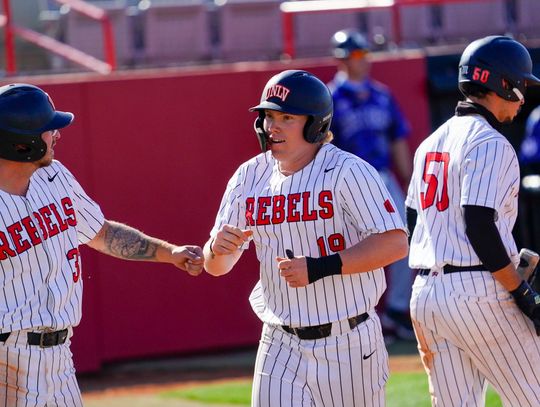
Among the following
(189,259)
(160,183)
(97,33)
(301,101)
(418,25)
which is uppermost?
(301,101)

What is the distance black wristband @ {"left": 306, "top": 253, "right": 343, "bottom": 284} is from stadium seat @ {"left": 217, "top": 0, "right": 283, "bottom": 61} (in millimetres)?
7713

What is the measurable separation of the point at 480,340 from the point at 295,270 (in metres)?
0.89

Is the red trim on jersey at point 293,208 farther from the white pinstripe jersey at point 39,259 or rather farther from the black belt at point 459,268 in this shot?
the white pinstripe jersey at point 39,259

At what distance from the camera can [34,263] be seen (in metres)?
4.46

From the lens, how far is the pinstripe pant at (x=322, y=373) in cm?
461

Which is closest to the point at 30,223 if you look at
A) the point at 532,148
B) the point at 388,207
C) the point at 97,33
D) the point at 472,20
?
→ the point at 388,207

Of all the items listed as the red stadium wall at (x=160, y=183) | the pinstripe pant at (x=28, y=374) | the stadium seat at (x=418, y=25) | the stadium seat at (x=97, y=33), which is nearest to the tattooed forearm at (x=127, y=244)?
the pinstripe pant at (x=28, y=374)

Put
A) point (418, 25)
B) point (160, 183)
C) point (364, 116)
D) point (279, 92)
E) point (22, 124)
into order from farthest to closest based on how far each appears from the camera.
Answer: point (418, 25)
point (364, 116)
point (160, 183)
point (279, 92)
point (22, 124)

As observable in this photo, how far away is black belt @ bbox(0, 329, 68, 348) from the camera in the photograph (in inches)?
174

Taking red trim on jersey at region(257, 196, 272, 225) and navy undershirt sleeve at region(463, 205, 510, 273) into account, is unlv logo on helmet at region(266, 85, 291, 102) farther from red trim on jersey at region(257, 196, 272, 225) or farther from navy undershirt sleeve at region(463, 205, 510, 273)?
navy undershirt sleeve at region(463, 205, 510, 273)

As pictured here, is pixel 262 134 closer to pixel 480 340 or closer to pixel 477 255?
pixel 477 255

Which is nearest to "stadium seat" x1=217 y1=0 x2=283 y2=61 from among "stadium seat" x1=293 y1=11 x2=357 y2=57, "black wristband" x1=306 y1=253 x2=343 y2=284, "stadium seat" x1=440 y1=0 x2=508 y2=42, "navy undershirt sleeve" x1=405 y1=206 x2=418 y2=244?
"stadium seat" x1=293 y1=11 x2=357 y2=57

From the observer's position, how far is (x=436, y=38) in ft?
40.5

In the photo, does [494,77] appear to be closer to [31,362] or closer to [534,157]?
[31,362]
